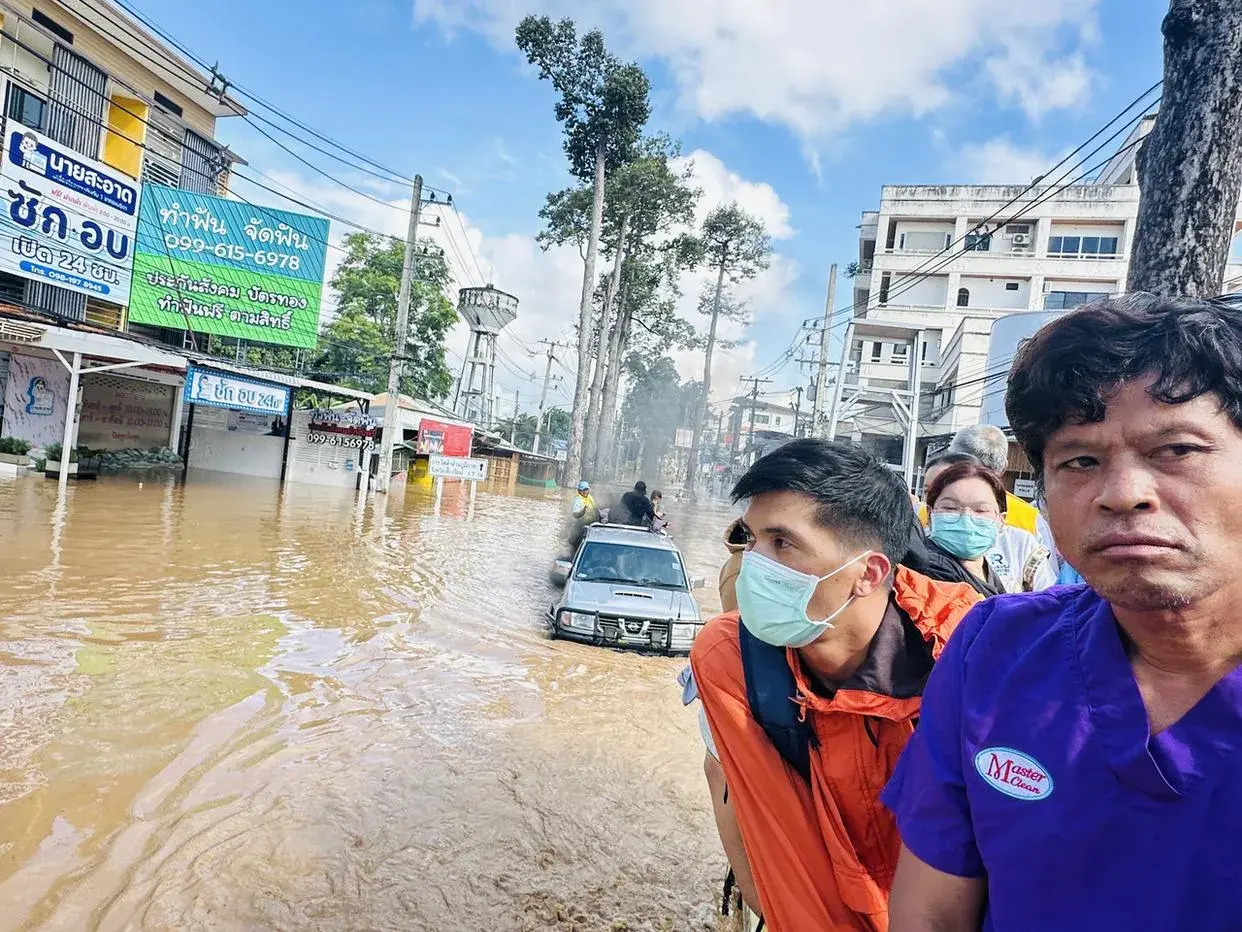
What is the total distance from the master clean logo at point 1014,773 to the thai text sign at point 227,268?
2206 centimetres

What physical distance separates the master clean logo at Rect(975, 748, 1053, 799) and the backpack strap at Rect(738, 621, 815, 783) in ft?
2.00

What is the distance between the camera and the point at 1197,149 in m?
3.74

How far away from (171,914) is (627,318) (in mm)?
35689

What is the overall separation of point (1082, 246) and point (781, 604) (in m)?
40.2

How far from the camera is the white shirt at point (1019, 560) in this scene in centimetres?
332

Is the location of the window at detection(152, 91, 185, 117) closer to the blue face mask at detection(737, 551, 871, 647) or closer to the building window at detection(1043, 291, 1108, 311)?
the blue face mask at detection(737, 551, 871, 647)

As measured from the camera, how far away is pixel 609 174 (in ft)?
102

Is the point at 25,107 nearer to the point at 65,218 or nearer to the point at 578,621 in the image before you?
the point at 65,218

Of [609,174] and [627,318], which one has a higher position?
[609,174]

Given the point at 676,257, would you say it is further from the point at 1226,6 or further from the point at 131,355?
the point at 1226,6

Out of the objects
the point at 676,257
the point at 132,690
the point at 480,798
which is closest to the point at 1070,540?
the point at 480,798

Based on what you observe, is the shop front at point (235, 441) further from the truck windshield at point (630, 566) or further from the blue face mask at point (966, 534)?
the blue face mask at point (966, 534)

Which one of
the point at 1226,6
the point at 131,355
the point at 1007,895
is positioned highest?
the point at 1226,6

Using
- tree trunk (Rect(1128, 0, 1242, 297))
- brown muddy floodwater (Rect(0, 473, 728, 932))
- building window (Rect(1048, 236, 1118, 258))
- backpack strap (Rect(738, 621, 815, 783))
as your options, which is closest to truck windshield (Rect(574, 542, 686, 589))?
brown muddy floodwater (Rect(0, 473, 728, 932))
